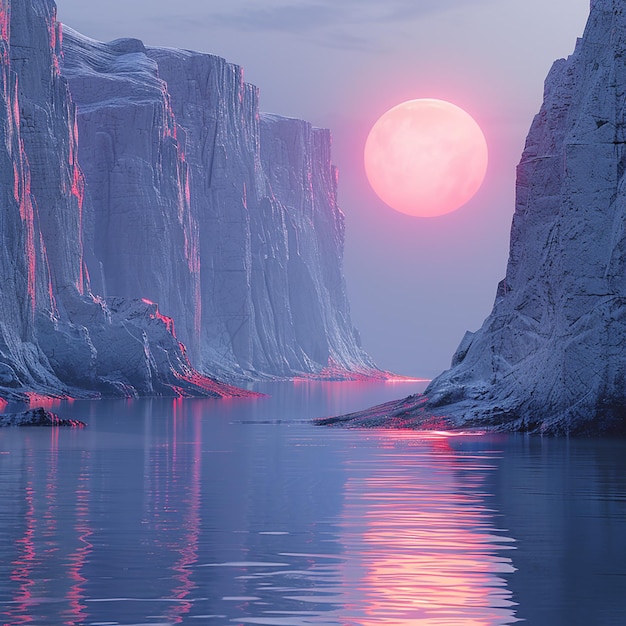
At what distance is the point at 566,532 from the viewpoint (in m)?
18.2

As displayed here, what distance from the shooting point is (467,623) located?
12336 millimetres

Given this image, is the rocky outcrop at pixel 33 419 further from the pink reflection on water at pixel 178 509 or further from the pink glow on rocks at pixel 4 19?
the pink glow on rocks at pixel 4 19

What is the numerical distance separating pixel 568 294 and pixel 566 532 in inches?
909

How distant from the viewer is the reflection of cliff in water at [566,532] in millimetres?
13133

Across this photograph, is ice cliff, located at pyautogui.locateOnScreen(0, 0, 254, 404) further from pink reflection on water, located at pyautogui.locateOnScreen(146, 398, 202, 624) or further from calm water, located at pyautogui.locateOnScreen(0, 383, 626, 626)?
calm water, located at pyautogui.locateOnScreen(0, 383, 626, 626)

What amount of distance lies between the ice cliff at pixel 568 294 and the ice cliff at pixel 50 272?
3152 cm

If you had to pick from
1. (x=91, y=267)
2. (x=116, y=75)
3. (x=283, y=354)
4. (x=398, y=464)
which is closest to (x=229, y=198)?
(x=283, y=354)

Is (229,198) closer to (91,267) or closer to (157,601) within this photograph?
(91,267)

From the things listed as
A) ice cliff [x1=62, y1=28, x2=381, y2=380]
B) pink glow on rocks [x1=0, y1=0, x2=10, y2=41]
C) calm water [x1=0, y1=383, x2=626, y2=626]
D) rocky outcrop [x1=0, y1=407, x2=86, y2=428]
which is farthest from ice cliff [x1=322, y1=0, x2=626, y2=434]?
ice cliff [x1=62, y1=28, x2=381, y2=380]

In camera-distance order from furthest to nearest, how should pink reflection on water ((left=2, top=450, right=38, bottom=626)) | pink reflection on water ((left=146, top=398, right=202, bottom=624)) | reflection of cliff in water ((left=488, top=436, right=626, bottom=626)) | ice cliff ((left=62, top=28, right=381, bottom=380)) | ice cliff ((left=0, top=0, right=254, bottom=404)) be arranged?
1. ice cliff ((left=62, top=28, right=381, bottom=380))
2. ice cliff ((left=0, top=0, right=254, bottom=404))
3. pink reflection on water ((left=146, top=398, right=202, bottom=624))
4. reflection of cliff in water ((left=488, top=436, right=626, bottom=626))
5. pink reflection on water ((left=2, top=450, right=38, bottom=626))

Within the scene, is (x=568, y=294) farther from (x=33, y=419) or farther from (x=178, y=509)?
(x=178, y=509)

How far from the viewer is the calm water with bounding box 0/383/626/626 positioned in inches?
512

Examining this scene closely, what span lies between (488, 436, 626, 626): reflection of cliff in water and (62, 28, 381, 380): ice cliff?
95266mm

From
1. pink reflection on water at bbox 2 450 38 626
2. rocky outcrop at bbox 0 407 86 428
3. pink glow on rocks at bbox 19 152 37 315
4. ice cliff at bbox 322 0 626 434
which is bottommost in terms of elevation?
pink reflection on water at bbox 2 450 38 626
